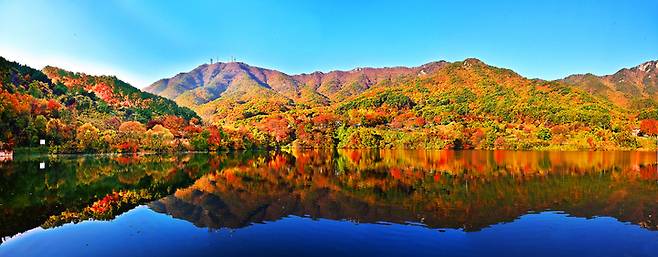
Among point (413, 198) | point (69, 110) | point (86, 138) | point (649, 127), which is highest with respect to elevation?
point (69, 110)

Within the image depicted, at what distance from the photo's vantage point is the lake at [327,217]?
1345cm

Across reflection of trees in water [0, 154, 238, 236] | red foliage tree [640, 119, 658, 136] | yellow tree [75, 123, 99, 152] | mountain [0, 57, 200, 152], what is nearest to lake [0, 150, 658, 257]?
reflection of trees in water [0, 154, 238, 236]

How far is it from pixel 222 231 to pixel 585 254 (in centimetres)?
1225

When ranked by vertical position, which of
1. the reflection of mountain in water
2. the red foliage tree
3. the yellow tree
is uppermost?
the red foliage tree

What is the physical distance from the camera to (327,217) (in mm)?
18391

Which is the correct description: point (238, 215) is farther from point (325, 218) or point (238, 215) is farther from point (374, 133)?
point (374, 133)

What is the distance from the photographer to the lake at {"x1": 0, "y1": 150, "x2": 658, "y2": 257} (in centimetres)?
1345

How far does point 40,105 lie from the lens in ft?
235

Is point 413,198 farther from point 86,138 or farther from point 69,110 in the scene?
point 69,110

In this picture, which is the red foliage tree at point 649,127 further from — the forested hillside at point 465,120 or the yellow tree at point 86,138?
the yellow tree at point 86,138

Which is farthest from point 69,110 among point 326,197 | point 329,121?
point 326,197

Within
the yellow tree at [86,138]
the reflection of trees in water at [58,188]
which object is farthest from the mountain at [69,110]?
the reflection of trees in water at [58,188]

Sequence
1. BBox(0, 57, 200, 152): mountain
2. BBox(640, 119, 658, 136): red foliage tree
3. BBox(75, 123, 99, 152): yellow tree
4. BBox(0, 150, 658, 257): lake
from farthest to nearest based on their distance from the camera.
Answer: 1. BBox(640, 119, 658, 136): red foliage tree
2. BBox(75, 123, 99, 152): yellow tree
3. BBox(0, 57, 200, 152): mountain
4. BBox(0, 150, 658, 257): lake

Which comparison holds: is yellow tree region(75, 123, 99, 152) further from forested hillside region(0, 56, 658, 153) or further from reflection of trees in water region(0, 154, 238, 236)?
reflection of trees in water region(0, 154, 238, 236)
